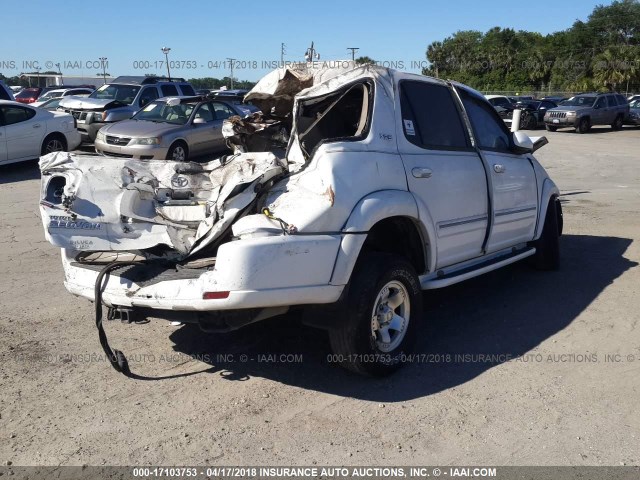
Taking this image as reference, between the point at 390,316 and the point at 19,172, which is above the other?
the point at 390,316

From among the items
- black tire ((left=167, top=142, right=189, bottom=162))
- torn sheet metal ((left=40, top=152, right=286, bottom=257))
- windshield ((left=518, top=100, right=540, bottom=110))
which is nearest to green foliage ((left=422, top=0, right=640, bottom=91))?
windshield ((left=518, top=100, right=540, bottom=110))

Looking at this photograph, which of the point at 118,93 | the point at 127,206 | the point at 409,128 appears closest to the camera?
the point at 127,206

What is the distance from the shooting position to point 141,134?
14.5 m

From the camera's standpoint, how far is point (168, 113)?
15469 mm

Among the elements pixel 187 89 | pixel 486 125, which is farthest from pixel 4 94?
pixel 486 125

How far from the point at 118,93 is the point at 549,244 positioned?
16440mm

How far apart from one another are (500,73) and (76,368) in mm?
68165

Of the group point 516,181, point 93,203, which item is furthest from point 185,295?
point 516,181

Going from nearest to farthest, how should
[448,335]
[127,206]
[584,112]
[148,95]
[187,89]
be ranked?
[127,206]
[448,335]
[148,95]
[187,89]
[584,112]

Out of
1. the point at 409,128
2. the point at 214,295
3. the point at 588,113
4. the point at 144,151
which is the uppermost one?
the point at 409,128

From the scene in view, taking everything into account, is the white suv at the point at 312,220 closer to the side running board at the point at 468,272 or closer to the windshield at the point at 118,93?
the side running board at the point at 468,272

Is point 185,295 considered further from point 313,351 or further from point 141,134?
point 141,134

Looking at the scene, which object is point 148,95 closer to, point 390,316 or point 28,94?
point 390,316

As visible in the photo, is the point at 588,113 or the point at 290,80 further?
the point at 588,113
